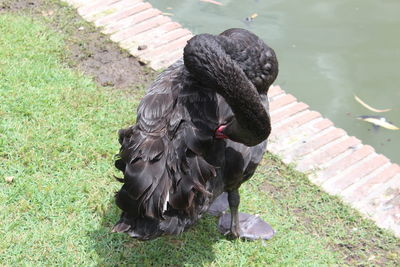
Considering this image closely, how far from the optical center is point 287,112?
15.6 feet

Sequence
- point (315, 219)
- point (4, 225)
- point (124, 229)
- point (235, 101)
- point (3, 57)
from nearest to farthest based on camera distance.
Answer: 1. point (235, 101)
2. point (124, 229)
3. point (4, 225)
4. point (315, 219)
5. point (3, 57)

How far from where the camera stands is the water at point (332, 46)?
531 cm

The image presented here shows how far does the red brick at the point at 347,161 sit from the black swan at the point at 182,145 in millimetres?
1437

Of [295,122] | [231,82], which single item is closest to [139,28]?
[295,122]

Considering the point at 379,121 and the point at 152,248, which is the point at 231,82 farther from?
the point at 379,121

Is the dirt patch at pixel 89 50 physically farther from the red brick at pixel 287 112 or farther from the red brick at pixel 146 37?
the red brick at pixel 287 112

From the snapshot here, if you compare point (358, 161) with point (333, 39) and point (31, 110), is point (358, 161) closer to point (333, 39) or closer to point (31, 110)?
point (333, 39)

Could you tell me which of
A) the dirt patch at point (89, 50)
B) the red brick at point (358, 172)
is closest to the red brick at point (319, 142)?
the red brick at point (358, 172)

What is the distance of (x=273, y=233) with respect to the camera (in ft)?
12.2

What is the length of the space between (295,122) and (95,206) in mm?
2052

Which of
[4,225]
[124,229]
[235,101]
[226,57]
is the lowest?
[4,225]

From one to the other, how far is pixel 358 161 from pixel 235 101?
232cm

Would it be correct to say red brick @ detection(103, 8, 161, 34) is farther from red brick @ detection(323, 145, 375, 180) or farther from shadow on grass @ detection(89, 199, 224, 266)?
red brick @ detection(323, 145, 375, 180)

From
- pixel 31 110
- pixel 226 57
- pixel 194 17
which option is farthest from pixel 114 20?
pixel 226 57
